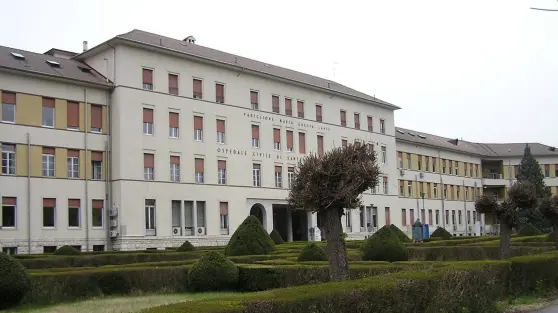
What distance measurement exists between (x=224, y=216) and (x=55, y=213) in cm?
1239

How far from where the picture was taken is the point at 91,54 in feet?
135

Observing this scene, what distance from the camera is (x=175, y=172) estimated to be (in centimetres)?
4162

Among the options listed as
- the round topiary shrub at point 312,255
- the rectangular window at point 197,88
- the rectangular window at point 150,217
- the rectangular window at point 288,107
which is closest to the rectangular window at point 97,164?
the rectangular window at point 150,217

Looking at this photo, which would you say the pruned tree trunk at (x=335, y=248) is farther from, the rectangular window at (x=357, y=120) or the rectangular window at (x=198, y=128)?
the rectangular window at (x=357, y=120)

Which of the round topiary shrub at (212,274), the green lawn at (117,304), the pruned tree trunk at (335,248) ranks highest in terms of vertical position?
the pruned tree trunk at (335,248)

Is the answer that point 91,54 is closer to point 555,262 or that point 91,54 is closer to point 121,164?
point 121,164

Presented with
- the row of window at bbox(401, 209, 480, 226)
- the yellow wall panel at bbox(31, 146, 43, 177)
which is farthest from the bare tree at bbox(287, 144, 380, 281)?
the row of window at bbox(401, 209, 480, 226)

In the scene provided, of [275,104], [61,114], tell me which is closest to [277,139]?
[275,104]

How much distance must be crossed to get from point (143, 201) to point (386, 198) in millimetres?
29591

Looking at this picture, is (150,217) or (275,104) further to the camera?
(275,104)

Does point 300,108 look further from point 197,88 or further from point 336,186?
point 336,186

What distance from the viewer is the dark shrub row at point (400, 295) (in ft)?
24.4

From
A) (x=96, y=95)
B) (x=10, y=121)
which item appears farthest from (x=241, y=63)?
(x=10, y=121)

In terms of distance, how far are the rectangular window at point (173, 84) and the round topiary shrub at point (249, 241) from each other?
1909cm
